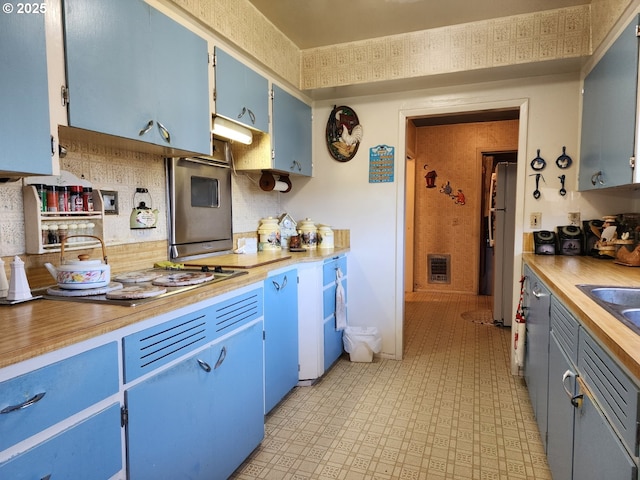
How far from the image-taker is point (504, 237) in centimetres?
398

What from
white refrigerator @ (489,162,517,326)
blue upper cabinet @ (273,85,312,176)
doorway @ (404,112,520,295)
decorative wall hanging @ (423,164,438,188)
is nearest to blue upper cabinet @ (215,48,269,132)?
blue upper cabinet @ (273,85,312,176)

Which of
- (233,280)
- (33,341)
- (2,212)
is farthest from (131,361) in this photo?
(2,212)

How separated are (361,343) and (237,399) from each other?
1517 mm

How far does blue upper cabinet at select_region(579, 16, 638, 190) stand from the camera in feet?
5.58

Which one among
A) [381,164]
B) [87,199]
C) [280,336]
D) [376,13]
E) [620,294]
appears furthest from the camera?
[381,164]

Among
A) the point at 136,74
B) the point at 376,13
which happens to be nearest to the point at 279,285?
the point at 136,74

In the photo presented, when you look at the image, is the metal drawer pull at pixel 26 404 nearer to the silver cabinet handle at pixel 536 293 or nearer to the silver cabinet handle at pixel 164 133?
the silver cabinet handle at pixel 164 133

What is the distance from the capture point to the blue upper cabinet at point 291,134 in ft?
8.93

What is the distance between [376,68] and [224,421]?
2.39 m

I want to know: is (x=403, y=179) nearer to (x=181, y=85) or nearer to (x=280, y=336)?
(x=280, y=336)

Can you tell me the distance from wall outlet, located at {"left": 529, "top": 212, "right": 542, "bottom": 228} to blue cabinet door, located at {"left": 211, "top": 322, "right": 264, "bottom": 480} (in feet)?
6.67

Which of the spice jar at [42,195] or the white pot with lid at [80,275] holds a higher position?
the spice jar at [42,195]

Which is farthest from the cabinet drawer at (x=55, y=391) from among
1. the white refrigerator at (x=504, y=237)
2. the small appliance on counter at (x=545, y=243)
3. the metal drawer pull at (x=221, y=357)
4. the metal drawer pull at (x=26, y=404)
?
the white refrigerator at (x=504, y=237)

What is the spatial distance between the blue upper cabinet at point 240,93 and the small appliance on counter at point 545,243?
197cm
